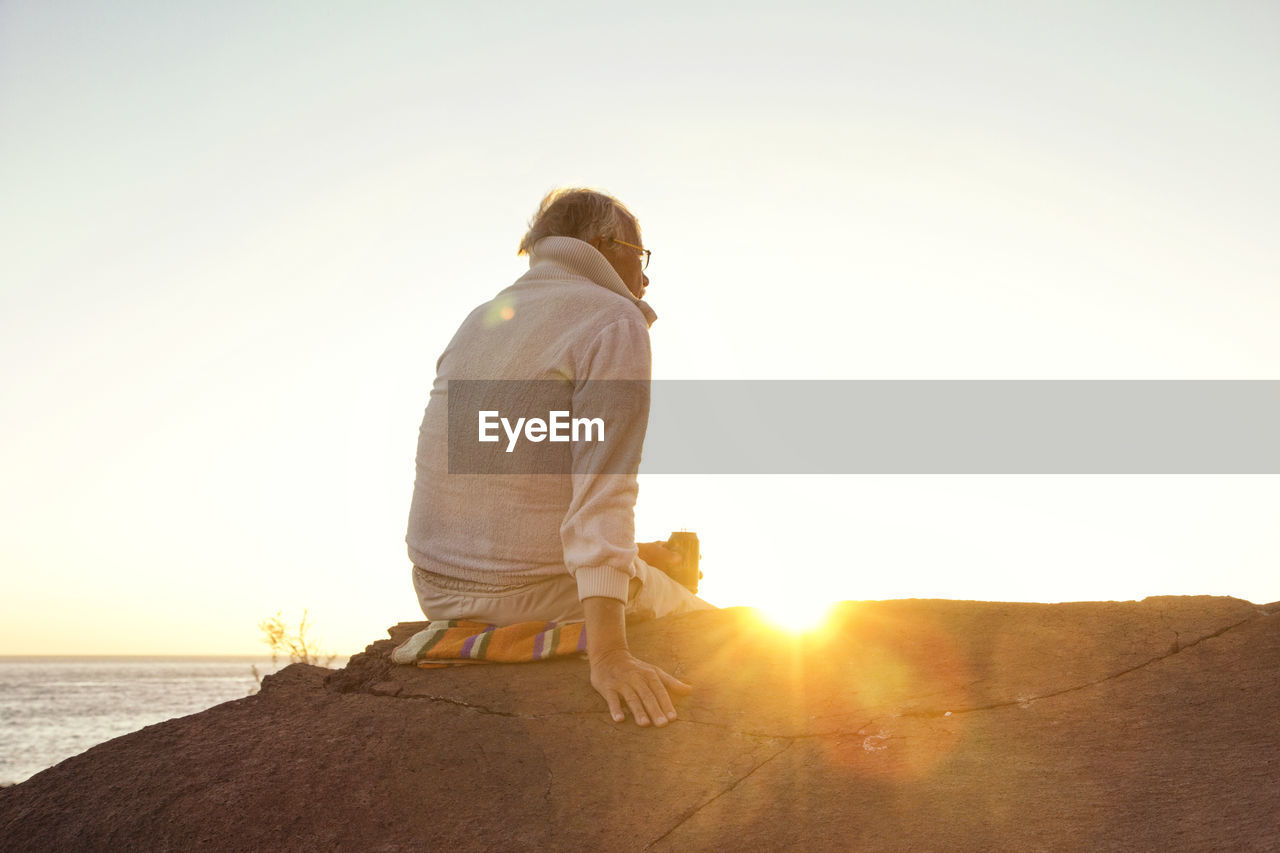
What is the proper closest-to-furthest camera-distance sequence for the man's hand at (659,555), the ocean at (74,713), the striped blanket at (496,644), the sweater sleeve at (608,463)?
the sweater sleeve at (608,463) < the striped blanket at (496,644) < the man's hand at (659,555) < the ocean at (74,713)

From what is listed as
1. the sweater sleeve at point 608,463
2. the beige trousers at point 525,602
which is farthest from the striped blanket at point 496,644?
the sweater sleeve at point 608,463

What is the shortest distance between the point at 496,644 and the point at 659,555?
910 millimetres

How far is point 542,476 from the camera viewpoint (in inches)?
113

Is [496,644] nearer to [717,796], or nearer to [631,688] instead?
[631,688]

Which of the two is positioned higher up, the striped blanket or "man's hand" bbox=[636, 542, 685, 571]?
"man's hand" bbox=[636, 542, 685, 571]

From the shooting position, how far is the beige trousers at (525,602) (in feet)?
9.78

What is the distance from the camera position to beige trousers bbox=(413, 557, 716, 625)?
2.98 m

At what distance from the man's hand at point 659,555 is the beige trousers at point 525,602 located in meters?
0.37

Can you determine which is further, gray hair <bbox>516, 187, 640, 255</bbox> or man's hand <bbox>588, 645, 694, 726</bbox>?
gray hair <bbox>516, 187, 640, 255</bbox>

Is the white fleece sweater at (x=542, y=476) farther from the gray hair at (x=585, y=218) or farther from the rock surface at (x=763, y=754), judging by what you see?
the rock surface at (x=763, y=754)

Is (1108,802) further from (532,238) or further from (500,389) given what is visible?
(532,238)

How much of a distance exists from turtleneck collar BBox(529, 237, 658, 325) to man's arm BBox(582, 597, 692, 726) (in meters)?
1.09

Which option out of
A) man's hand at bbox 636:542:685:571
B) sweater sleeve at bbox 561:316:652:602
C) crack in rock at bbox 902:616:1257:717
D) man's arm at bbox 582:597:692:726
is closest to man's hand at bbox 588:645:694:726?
man's arm at bbox 582:597:692:726

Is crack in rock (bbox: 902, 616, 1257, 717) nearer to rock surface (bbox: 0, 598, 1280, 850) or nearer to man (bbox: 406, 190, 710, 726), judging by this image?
rock surface (bbox: 0, 598, 1280, 850)
